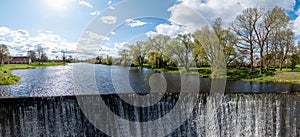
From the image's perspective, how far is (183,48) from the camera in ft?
105

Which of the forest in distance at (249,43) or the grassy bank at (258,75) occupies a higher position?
the forest in distance at (249,43)

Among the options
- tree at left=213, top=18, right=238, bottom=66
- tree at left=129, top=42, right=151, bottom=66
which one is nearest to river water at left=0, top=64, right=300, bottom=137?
tree at left=213, top=18, right=238, bottom=66

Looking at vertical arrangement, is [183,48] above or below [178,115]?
above

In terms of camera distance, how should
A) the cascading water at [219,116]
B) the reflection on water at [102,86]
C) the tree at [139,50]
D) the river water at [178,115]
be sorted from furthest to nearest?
the tree at [139,50]
the reflection on water at [102,86]
the cascading water at [219,116]
the river water at [178,115]

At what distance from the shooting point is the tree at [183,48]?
31.8 metres

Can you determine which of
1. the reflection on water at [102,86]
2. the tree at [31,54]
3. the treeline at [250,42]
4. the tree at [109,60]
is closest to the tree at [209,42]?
the treeline at [250,42]

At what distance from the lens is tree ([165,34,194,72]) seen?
31.8 metres

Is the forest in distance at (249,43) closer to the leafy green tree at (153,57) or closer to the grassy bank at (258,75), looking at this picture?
the grassy bank at (258,75)

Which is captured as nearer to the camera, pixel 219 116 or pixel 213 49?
pixel 219 116

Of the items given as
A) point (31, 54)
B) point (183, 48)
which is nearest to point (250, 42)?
point (183, 48)

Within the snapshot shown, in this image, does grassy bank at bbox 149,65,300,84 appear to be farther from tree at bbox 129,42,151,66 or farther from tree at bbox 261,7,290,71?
tree at bbox 129,42,151,66

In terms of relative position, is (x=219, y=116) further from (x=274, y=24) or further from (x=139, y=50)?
(x=139, y=50)

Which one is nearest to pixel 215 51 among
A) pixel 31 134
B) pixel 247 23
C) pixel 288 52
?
pixel 247 23

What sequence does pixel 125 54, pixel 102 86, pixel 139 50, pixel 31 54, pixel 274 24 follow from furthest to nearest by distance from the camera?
pixel 31 54 → pixel 125 54 → pixel 139 50 → pixel 274 24 → pixel 102 86
